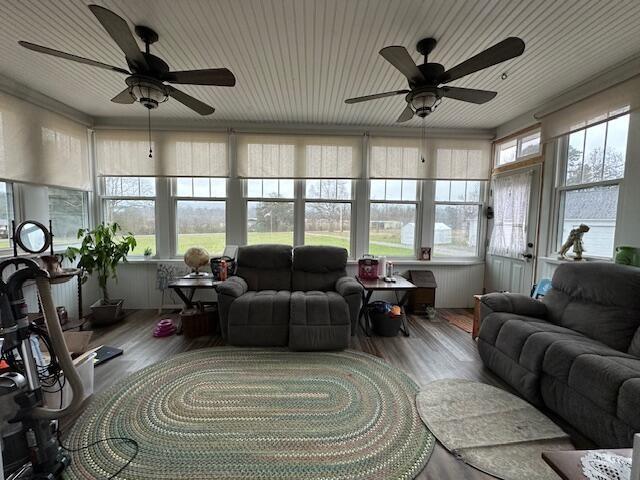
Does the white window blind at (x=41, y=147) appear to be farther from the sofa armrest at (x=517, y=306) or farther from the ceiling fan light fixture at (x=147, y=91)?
the sofa armrest at (x=517, y=306)

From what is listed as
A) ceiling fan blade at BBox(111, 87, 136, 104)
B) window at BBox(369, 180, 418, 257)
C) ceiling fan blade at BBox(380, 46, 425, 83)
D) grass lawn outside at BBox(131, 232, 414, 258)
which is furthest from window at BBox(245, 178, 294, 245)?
ceiling fan blade at BBox(380, 46, 425, 83)

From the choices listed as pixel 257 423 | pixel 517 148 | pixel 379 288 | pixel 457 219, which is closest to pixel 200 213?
pixel 379 288

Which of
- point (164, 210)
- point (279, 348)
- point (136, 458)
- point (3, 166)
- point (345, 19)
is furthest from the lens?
point (164, 210)

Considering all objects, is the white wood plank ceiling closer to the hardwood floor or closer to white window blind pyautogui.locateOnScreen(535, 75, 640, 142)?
white window blind pyautogui.locateOnScreen(535, 75, 640, 142)

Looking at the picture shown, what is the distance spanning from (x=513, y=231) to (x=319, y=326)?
9.78 ft

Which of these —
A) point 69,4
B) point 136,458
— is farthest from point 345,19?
point 136,458

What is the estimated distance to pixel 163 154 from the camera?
3.69 m

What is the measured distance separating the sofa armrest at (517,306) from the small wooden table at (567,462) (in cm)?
161

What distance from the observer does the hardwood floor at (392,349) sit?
7.59ft

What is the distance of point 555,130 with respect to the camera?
2938 millimetres

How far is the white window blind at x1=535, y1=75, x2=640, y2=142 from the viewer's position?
227 cm

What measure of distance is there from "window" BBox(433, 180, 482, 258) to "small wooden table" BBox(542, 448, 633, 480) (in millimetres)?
3376

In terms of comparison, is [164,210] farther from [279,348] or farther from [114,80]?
[279,348]

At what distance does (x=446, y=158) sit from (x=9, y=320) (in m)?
4.54
